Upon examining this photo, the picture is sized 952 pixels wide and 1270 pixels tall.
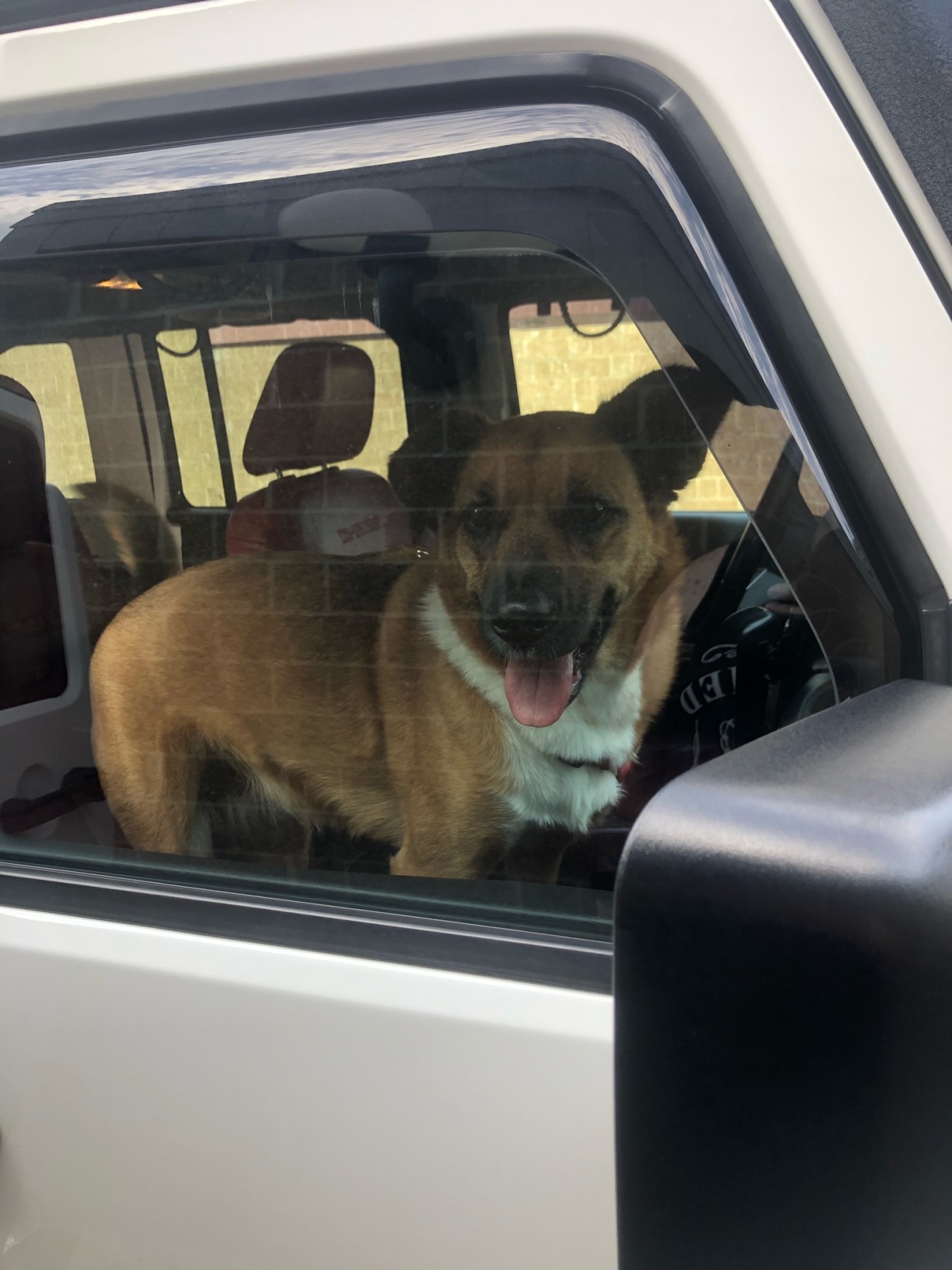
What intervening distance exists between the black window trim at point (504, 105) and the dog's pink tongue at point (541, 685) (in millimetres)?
568

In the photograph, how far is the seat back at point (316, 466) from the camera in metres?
1.24

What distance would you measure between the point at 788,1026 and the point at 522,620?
3.24ft

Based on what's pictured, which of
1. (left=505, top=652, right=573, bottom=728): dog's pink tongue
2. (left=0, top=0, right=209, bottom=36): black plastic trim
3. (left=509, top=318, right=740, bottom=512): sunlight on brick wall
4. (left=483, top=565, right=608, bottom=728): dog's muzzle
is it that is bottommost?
(left=505, top=652, right=573, bottom=728): dog's pink tongue

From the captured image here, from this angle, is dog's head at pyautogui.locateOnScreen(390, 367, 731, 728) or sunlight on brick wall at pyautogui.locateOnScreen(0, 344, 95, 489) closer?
dog's head at pyautogui.locateOnScreen(390, 367, 731, 728)

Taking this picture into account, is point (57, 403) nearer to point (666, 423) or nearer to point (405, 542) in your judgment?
point (405, 542)

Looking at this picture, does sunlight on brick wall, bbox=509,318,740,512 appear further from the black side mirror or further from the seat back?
the black side mirror

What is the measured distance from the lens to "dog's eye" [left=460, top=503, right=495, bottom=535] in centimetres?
134

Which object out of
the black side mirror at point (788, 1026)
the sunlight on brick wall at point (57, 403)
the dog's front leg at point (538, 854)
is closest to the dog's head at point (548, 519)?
the dog's front leg at point (538, 854)

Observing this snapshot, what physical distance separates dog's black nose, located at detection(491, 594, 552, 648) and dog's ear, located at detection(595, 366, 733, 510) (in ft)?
0.84

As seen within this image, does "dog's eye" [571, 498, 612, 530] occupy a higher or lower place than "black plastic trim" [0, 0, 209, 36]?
lower

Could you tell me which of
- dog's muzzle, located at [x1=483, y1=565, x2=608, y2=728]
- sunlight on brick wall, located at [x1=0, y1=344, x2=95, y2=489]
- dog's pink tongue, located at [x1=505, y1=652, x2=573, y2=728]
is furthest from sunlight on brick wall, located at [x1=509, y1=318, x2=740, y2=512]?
sunlight on brick wall, located at [x1=0, y1=344, x2=95, y2=489]

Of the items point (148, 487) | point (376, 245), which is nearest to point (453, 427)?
point (376, 245)

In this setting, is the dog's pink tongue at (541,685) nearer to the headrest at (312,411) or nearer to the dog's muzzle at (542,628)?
the dog's muzzle at (542,628)

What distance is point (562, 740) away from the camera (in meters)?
1.62
